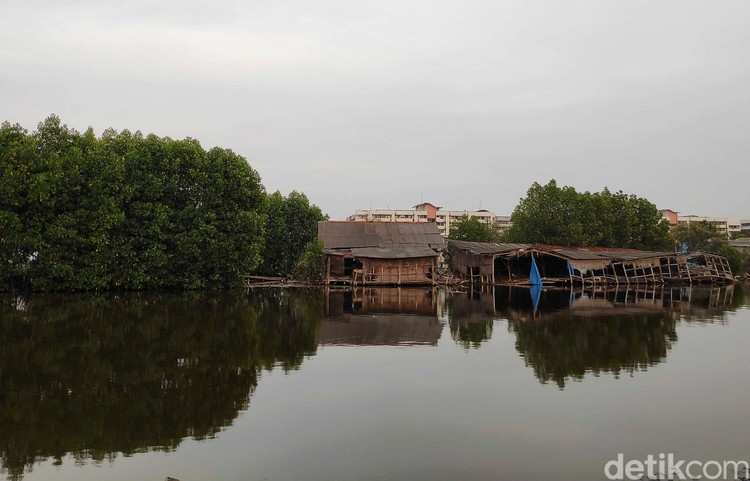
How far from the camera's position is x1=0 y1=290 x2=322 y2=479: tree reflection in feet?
22.0

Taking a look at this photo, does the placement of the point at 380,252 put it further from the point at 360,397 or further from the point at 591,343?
the point at 360,397

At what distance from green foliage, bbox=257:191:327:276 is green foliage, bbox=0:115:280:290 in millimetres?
7376

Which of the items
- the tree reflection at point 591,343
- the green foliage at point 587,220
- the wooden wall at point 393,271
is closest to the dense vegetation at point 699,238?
the green foliage at point 587,220

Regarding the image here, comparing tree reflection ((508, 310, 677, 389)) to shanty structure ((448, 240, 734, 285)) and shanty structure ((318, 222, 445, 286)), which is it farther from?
shanty structure ((448, 240, 734, 285))

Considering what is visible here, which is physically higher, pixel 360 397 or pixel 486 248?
pixel 486 248

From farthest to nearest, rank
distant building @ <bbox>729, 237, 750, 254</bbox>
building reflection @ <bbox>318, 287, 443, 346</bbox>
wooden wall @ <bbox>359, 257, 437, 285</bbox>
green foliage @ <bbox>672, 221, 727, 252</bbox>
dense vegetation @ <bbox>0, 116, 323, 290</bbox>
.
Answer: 1. distant building @ <bbox>729, 237, 750, 254</bbox>
2. green foliage @ <bbox>672, 221, 727, 252</bbox>
3. wooden wall @ <bbox>359, 257, 437, 285</bbox>
4. dense vegetation @ <bbox>0, 116, 323, 290</bbox>
5. building reflection @ <bbox>318, 287, 443, 346</bbox>

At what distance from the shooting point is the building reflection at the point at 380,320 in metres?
13.9

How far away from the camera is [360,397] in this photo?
859 cm

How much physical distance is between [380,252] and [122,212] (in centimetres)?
1510

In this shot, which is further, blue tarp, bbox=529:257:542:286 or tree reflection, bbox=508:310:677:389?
blue tarp, bbox=529:257:542:286
